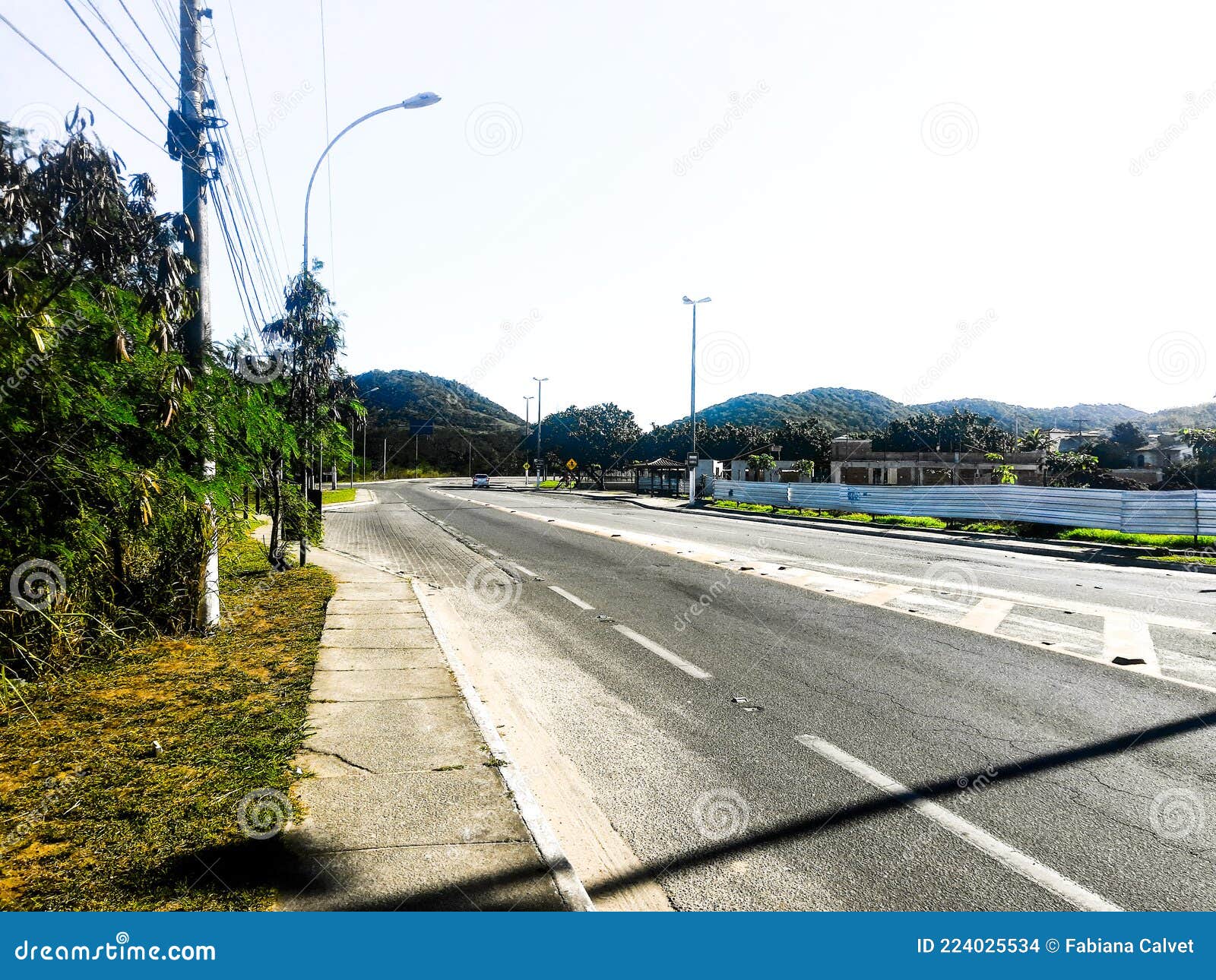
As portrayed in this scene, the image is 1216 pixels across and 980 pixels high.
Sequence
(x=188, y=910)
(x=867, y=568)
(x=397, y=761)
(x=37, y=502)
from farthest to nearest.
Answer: (x=867, y=568) → (x=37, y=502) → (x=397, y=761) → (x=188, y=910)

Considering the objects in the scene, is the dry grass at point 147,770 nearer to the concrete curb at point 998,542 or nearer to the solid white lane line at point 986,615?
the solid white lane line at point 986,615

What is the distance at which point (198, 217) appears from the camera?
8297 mm

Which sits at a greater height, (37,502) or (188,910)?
(37,502)

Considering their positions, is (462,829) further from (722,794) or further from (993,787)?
(993,787)

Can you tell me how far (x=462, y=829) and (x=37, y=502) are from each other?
3.93m

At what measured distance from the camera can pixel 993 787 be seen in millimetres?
4371

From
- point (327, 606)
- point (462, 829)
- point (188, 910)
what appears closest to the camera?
point (188, 910)

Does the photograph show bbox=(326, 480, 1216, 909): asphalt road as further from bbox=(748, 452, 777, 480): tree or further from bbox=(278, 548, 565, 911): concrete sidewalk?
bbox=(748, 452, 777, 480): tree

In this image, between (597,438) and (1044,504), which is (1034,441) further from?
(1044,504)

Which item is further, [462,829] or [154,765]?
[154,765]

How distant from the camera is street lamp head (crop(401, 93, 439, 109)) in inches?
536

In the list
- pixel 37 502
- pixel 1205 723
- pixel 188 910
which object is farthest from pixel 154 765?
→ pixel 1205 723

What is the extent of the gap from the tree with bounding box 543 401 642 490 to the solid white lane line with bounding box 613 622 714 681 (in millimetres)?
57984

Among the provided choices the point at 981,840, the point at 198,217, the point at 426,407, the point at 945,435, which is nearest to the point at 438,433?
the point at 426,407
